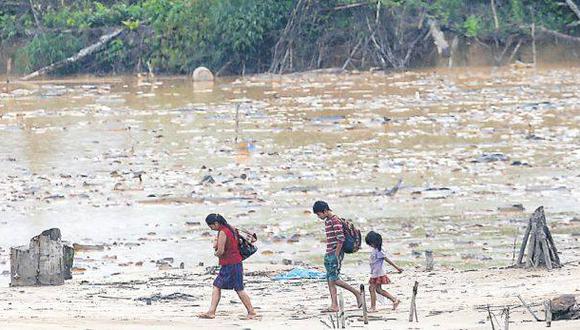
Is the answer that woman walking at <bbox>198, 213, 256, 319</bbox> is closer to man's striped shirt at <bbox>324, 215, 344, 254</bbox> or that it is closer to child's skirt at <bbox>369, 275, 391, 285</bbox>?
man's striped shirt at <bbox>324, 215, 344, 254</bbox>

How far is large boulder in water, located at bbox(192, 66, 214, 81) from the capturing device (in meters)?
42.2

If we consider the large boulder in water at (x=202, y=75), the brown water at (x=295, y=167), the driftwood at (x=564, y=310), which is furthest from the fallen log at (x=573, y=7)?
the driftwood at (x=564, y=310)

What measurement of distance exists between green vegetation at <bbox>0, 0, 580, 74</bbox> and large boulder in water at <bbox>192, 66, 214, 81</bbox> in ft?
4.24

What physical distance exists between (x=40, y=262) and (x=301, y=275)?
89.1 inches

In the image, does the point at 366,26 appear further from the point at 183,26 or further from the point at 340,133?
the point at 340,133

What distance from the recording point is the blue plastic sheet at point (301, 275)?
12388 millimetres

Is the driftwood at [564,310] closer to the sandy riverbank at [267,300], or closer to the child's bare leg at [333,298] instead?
the sandy riverbank at [267,300]

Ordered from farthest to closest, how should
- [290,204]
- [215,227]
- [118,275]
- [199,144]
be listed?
1. [199,144]
2. [290,204]
3. [118,275]
4. [215,227]

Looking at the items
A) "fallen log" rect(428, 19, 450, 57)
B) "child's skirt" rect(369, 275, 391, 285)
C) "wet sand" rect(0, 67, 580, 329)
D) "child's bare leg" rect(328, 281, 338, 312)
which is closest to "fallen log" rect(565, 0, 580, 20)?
"fallen log" rect(428, 19, 450, 57)

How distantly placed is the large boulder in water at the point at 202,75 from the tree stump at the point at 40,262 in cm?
3008

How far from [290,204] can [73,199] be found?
300cm

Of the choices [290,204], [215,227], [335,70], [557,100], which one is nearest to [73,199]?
[290,204]

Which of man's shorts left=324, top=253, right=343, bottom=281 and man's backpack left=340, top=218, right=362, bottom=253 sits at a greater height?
man's backpack left=340, top=218, right=362, bottom=253

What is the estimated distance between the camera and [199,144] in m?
24.6
